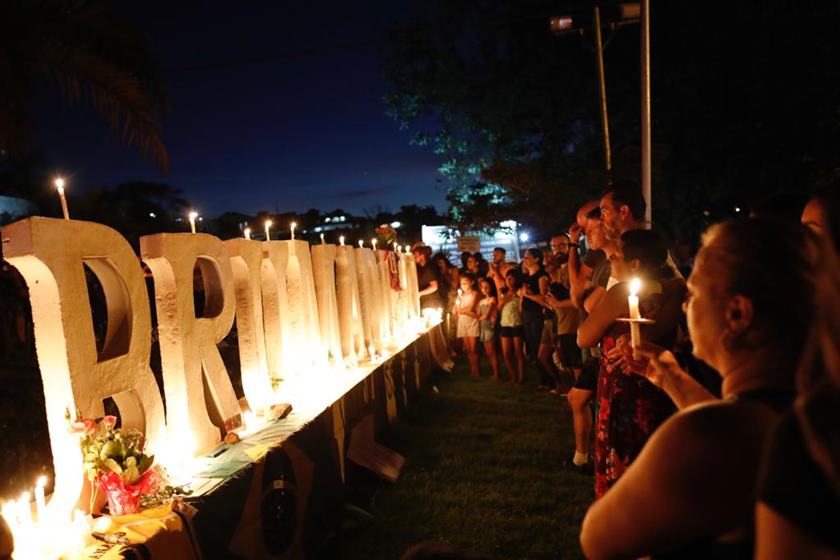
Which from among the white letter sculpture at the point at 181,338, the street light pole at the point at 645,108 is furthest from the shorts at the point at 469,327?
the white letter sculpture at the point at 181,338

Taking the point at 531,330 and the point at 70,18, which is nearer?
the point at 70,18

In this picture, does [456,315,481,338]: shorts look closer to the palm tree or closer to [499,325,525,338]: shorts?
[499,325,525,338]: shorts

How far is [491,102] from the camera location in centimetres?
2319

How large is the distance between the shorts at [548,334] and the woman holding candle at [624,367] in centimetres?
607

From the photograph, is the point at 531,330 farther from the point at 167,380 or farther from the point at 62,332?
the point at 62,332

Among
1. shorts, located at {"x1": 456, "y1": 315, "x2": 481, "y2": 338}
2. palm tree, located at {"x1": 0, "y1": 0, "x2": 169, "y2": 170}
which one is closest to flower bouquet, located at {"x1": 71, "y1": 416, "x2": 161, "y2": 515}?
palm tree, located at {"x1": 0, "y1": 0, "x2": 169, "y2": 170}

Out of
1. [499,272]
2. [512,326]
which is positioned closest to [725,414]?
[512,326]

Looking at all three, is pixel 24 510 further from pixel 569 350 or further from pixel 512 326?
pixel 512 326

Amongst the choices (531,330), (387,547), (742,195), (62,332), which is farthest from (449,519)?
(742,195)

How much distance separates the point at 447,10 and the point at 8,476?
22332 mm

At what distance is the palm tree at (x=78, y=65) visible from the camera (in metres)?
7.05

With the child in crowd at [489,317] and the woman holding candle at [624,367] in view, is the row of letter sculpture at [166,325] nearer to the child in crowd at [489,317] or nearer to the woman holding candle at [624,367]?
the woman holding candle at [624,367]

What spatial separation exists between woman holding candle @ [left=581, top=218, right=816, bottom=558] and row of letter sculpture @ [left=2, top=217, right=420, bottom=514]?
2939mm

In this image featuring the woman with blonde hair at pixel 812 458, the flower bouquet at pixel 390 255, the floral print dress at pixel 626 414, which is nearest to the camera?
the woman with blonde hair at pixel 812 458
